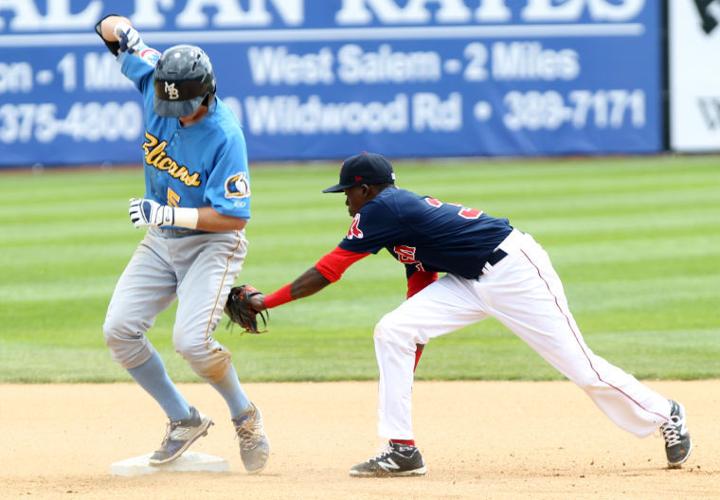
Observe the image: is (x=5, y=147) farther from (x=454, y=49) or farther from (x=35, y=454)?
(x=35, y=454)

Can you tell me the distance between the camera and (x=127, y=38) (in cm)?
611

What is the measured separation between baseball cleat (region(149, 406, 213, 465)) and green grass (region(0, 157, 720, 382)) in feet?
8.06

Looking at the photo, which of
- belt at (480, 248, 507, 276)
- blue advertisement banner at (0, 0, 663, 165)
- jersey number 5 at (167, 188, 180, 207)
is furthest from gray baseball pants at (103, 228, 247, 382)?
blue advertisement banner at (0, 0, 663, 165)

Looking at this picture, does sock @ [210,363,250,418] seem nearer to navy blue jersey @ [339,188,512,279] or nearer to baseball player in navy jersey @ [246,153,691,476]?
baseball player in navy jersey @ [246,153,691,476]

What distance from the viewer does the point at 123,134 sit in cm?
2148

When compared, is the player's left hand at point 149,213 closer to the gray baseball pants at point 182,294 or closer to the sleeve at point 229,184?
the sleeve at point 229,184

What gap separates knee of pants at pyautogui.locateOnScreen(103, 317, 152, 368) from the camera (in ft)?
19.2

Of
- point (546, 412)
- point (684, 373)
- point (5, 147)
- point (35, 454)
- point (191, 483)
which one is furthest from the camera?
point (5, 147)

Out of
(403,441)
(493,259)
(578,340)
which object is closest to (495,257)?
(493,259)

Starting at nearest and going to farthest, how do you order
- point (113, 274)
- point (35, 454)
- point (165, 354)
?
1. point (35, 454)
2. point (165, 354)
3. point (113, 274)

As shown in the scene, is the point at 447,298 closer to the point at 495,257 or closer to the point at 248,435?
the point at 495,257

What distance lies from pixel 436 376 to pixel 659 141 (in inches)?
560

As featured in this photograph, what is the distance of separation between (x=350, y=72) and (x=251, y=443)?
629 inches

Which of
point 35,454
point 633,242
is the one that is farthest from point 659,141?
point 35,454
